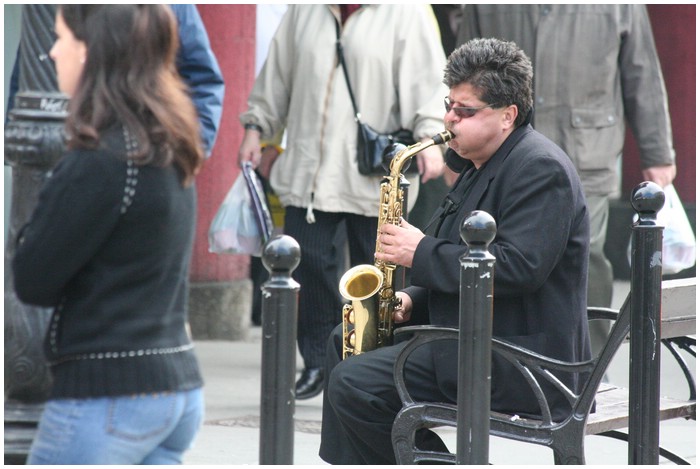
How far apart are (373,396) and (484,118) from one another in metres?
0.97

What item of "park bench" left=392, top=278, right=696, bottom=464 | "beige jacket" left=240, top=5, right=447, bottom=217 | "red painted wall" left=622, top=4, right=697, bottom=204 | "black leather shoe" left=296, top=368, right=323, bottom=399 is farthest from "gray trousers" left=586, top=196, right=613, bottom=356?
"red painted wall" left=622, top=4, right=697, bottom=204

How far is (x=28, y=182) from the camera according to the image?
175 inches

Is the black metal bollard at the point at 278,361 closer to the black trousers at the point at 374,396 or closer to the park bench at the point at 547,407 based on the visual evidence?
the park bench at the point at 547,407

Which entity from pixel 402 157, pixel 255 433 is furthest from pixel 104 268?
pixel 255 433

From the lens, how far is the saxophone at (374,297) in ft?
14.7

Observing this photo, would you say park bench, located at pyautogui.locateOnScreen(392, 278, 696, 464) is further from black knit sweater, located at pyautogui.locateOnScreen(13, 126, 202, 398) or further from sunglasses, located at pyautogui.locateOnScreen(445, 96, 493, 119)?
black knit sweater, located at pyautogui.locateOnScreen(13, 126, 202, 398)

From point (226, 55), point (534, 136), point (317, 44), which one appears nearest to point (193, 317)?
point (226, 55)

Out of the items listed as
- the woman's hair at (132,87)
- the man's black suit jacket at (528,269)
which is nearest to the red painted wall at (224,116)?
the man's black suit jacket at (528,269)

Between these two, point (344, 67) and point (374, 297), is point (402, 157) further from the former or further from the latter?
point (344, 67)

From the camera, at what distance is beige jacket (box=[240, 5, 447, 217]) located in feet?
20.8

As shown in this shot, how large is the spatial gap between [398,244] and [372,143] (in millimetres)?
2046

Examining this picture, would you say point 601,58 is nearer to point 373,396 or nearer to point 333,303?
point 333,303

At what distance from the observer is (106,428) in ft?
9.52

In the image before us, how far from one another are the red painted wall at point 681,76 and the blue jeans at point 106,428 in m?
8.68
